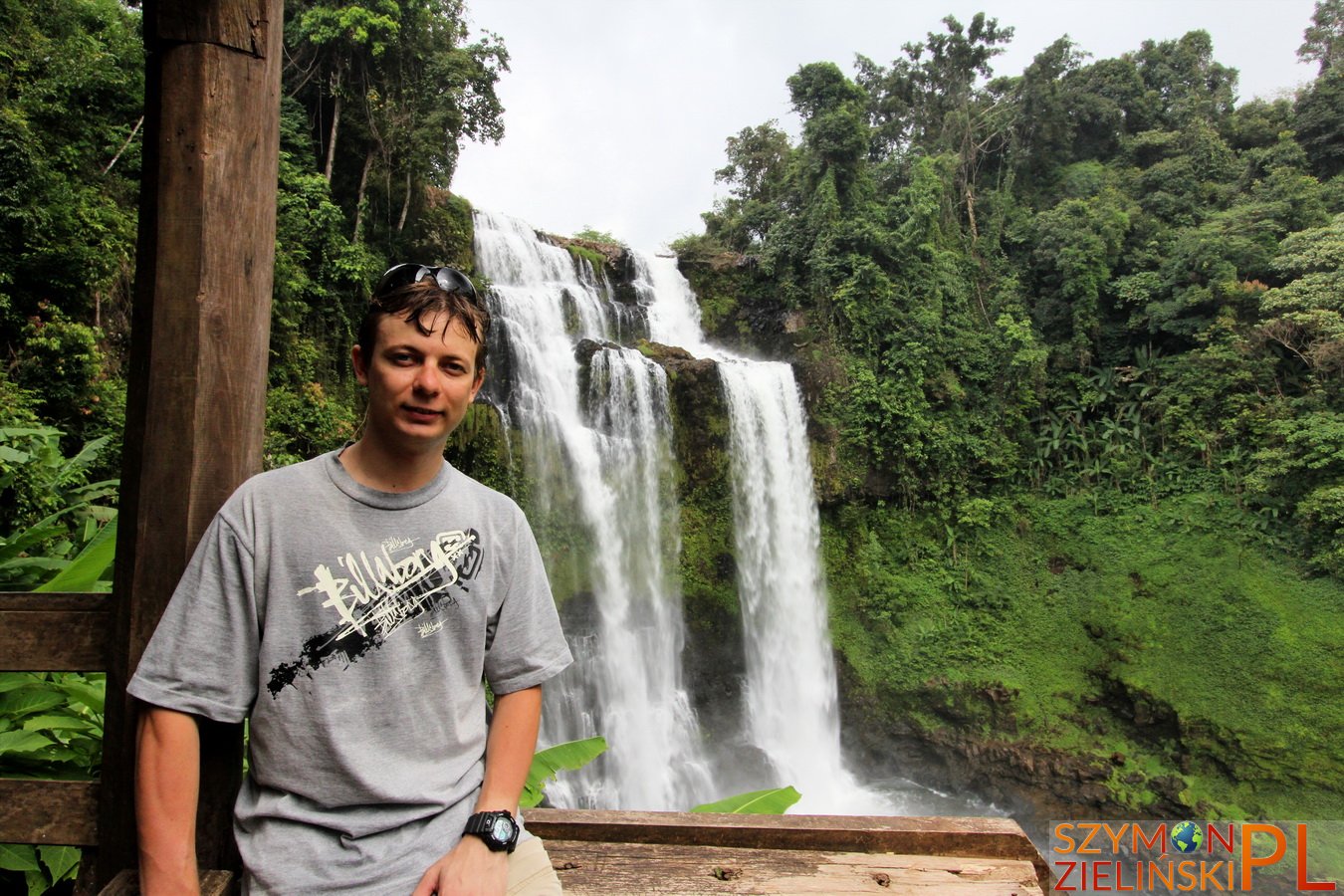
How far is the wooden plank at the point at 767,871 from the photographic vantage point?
1470 millimetres

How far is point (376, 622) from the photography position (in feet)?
3.91

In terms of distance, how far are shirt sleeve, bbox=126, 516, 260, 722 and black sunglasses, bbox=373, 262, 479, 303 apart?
1.55 ft

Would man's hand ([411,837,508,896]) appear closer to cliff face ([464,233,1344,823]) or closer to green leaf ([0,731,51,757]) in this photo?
green leaf ([0,731,51,757])

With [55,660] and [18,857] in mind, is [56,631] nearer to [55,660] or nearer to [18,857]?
[55,660]

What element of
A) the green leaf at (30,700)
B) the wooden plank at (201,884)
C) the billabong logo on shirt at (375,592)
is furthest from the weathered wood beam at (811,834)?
the green leaf at (30,700)

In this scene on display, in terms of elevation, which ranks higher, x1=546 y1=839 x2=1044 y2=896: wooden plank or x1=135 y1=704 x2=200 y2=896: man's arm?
x1=135 y1=704 x2=200 y2=896: man's arm

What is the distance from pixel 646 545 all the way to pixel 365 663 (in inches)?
415

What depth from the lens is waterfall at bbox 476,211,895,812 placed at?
10.6 meters

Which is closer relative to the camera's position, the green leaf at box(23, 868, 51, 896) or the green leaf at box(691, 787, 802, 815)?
the green leaf at box(23, 868, 51, 896)

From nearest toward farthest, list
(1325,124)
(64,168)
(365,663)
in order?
(365,663) → (64,168) → (1325,124)

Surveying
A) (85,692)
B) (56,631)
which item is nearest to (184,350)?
(56,631)

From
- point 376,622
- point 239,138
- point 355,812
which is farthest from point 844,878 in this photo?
point 239,138

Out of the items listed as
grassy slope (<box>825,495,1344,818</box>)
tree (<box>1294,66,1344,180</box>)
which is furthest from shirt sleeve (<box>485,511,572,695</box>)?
tree (<box>1294,66,1344,180</box>)

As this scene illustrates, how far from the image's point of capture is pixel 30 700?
178 centimetres
